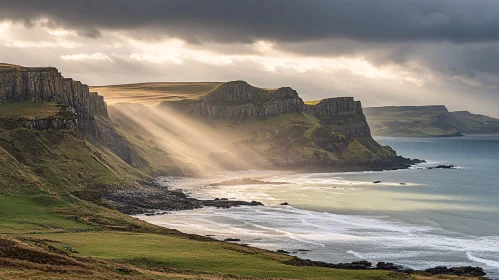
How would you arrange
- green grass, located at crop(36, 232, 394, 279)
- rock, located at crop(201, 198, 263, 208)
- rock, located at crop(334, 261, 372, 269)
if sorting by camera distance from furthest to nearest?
1. rock, located at crop(201, 198, 263, 208)
2. rock, located at crop(334, 261, 372, 269)
3. green grass, located at crop(36, 232, 394, 279)

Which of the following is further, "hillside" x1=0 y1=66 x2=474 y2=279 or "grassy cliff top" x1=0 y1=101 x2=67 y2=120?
"grassy cliff top" x1=0 y1=101 x2=67 y2=120

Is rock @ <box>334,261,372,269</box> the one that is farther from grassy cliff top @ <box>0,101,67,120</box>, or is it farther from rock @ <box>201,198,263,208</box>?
grassy cliff top @ <box>0,101,67,120</box>

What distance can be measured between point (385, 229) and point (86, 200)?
213ft

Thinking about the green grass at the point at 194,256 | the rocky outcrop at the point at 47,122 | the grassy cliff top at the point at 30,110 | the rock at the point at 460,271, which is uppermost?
the grassy cliff top at the point at 30,110

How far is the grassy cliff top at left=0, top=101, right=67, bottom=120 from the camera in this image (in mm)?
179875

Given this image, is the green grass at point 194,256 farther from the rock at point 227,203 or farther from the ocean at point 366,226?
the rock at point 227,203

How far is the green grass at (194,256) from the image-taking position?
255 feet

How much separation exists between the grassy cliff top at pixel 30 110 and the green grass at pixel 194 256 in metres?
91.8

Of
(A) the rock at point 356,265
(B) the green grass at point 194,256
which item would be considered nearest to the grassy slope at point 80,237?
(B) the green grass at point 194,256

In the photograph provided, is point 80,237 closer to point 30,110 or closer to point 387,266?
point 387,266

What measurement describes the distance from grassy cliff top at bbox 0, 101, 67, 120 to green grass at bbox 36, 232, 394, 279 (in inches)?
3614

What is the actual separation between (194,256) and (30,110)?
121 m

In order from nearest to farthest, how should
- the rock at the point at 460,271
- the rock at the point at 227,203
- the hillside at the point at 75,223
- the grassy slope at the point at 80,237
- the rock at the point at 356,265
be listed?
the grassy slope at the point at 80,237
the hillside at the point at 75,223
the rock at the point at 460,271
the rock at the point at 356,265
the rock at the point at 227,203

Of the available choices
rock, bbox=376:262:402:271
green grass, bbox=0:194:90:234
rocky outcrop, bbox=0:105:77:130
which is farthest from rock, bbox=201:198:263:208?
rock, bbox=376:262:402:271
